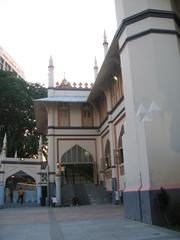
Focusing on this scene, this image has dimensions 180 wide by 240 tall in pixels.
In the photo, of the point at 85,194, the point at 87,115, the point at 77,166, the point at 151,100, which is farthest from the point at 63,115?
the point at 151,100

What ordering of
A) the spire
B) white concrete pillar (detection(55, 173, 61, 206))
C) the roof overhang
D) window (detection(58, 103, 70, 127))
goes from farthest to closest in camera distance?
1. the spire
2. window (detection(58, 103, 70, 127))
3. white concrete pillar (detection(55, 173, 61, 206))
4. the roof overhang

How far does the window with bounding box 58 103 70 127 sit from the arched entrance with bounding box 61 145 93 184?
85.4 inches

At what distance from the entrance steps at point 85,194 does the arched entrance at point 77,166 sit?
172cm

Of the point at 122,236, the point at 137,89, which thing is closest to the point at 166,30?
the point at 137,89

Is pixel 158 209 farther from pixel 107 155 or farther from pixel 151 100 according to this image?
pixel 107 155

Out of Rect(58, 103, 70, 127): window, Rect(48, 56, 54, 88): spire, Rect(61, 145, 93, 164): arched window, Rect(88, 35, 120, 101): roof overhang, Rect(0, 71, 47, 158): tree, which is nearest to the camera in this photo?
Rect(88, 35, 120, 101): roof overhang

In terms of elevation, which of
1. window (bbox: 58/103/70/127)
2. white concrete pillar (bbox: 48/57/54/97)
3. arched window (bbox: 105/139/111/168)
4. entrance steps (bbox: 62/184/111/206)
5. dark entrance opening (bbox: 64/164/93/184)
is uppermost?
white concrete pillar (bbox: 48/57/54/97)

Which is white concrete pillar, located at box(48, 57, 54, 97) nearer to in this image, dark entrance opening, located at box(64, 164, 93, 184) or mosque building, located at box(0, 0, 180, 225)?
dark entrance opening, located at box(64, 164, 93, 184)

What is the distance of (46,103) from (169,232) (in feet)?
66.6

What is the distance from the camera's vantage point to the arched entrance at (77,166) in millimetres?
26062

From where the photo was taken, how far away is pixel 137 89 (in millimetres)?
10023

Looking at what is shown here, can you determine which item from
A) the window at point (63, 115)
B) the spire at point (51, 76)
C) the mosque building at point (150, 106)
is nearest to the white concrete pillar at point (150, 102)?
the mosque building at point (150, 106)

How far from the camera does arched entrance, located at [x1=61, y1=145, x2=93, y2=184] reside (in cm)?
2606

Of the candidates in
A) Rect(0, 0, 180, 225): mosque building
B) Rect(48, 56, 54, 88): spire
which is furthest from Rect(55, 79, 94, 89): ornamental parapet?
Rect(0, 0, 180, 225): mosque building
